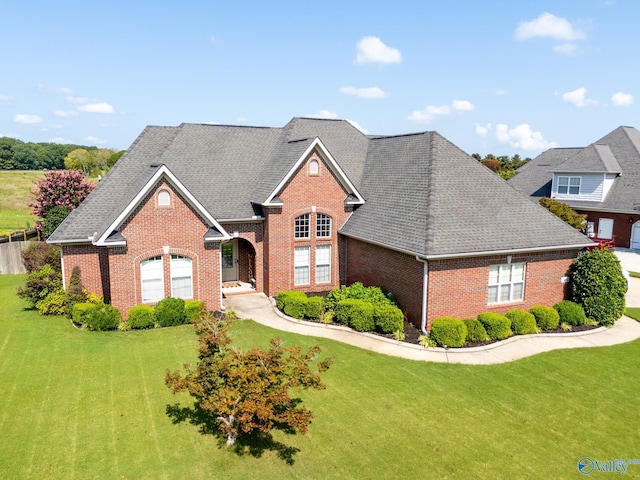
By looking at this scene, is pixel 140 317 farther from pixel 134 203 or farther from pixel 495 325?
pixel 495 325

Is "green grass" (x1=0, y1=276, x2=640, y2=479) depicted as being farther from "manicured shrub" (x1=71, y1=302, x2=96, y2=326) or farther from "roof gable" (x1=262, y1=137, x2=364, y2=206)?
"roof gable" (x1=262, y1=137, x2=364, y2=206)

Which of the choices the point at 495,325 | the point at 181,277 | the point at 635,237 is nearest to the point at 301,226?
the point at 181,277

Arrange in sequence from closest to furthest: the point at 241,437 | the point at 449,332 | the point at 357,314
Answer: the point at 241,437, the point at 449,332, the point at 357,314

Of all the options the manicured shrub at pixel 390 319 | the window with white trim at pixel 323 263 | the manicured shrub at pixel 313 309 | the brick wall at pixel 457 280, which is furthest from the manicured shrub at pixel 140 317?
the brick wall at pixel 457 280

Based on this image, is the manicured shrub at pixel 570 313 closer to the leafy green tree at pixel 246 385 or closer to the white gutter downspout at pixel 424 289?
Result: the white gutter downspout at pixel 424 289

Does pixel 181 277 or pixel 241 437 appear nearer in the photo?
pixel 241 437

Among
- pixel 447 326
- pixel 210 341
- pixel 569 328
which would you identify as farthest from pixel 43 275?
pixel 569 328

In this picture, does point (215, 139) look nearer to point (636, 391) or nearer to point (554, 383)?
point (554, 383)
